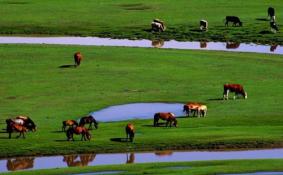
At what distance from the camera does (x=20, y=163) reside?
3728 cm

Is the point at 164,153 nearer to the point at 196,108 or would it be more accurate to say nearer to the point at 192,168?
the point at 192,168

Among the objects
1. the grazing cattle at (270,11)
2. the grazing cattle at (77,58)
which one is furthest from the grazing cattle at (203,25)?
the grazing cattle at (77,58)

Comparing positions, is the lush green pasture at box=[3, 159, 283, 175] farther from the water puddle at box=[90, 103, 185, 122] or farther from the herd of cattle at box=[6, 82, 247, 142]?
the water puddle at box=[90, 103, 185, 122]

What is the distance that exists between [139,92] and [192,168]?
15.6 metres

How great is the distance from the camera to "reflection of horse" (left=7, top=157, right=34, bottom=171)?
36.7 metres

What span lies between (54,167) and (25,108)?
32.6 ft

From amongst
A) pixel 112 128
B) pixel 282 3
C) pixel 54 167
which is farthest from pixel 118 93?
pixel 282 3

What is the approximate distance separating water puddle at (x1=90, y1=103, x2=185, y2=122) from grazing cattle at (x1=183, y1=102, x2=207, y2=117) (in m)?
0.97

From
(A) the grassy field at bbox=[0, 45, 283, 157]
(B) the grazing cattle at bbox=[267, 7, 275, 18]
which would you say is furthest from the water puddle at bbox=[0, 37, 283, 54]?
(B) the grazing cattle at bbox=[267, 7, 275, 18]

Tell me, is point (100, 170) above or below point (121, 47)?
below

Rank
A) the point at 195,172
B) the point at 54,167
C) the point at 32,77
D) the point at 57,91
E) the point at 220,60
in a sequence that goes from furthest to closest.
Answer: the point at 220,60 → the point at 32,77 → the point at 57,91 → the point at 54,167 → the point at 195,172

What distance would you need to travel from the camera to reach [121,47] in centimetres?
6462

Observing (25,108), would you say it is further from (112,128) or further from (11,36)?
(11,36)

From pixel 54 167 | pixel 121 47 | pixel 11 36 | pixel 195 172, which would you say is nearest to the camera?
pixel 195 172
